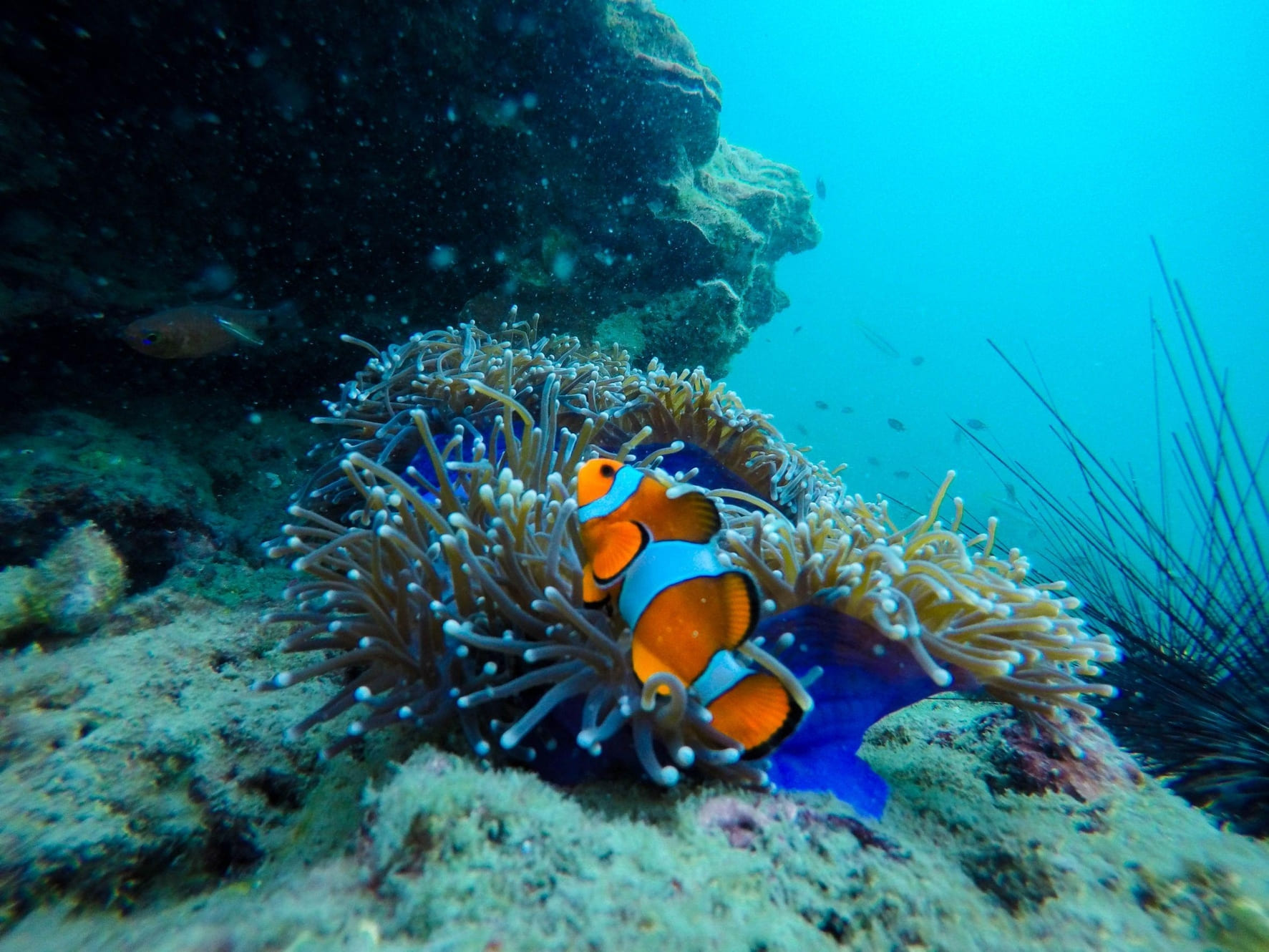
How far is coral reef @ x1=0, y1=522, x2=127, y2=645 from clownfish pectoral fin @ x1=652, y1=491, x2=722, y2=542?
310 cm

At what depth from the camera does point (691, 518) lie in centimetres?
158

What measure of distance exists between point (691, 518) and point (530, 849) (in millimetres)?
841

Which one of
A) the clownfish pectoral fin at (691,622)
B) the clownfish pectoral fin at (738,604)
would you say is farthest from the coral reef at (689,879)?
the clownfish pectoral fin at (738,604)

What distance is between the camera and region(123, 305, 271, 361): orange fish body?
10.9ft

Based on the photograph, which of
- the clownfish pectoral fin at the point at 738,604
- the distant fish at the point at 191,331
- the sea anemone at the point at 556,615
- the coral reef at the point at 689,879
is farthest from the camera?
the distant fish at the point at 191,331

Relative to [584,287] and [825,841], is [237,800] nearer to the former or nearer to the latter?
[825,841]

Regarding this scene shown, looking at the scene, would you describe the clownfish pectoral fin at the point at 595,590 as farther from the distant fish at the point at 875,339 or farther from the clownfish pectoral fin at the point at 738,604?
the distant fish at the point at 875,339

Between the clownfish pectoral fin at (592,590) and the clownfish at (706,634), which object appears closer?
the clownfish at (706,634)

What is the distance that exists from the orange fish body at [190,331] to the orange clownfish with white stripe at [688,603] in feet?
10.4

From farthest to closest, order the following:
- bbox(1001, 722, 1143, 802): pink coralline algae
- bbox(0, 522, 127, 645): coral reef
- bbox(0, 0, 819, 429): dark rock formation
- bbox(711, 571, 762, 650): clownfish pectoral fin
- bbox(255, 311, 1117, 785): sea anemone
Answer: bbox(0, 0, 819, 429): dark rock formation, bbox(0, 522, 127, 645): coral reef, bbox(1001, 722, 1143, 802): pink coralline algae, bbox(255, 311, 1117, 785): sea anemone, bbox(711, 571, 762, 650): clownfish pectoral fin

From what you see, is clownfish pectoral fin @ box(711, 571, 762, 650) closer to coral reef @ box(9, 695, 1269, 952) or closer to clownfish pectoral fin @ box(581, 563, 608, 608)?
clownfish pectoral fin @ box(581, 563, 608, 608)

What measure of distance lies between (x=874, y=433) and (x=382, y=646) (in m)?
92.3

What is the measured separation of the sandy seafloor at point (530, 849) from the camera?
1.24 meters

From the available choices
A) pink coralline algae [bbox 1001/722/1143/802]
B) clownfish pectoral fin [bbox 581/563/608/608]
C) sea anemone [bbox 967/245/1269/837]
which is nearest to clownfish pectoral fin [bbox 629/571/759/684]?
clownfish pectoral fin [bbox 581/563/608/608]
